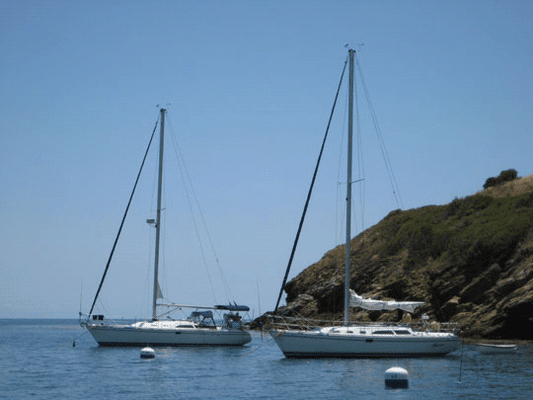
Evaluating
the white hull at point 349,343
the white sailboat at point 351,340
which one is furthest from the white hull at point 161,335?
the white hull at point 349,343

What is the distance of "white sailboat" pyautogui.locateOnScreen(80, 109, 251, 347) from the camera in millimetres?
57094

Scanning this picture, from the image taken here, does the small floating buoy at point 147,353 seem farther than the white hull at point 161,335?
No

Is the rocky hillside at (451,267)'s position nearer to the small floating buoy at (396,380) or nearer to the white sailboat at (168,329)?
the white sailboat at (168,329)

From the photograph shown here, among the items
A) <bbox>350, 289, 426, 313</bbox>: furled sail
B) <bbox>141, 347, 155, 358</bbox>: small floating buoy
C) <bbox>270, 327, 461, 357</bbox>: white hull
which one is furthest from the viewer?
<bbox>350, 289, 426, 313</bbox>: furled sail

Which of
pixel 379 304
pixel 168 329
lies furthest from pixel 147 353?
pixel 379 304

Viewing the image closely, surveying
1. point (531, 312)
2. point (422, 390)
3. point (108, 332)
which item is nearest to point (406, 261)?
point (531, 312)

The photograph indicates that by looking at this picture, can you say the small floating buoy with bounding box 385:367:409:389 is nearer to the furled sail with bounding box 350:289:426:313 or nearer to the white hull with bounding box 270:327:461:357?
the white hull with bounding box 270:327:461:357

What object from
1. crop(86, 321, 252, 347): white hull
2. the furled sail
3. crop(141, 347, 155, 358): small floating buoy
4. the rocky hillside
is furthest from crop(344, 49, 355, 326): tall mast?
the rocky hillside

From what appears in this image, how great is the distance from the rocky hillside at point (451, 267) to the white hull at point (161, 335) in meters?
16.2

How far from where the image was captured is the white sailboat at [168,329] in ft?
187

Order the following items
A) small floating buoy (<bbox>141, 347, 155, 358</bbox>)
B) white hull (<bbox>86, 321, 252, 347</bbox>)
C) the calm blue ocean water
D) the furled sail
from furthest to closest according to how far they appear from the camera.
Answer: white hull (<bbox>86, 321, 252, 347</bbox>)
the furled sail
small floating buoy (<bbox>141, 347, 155, 358</bbox>)
the calm blue ocean water

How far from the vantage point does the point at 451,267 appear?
69750mm

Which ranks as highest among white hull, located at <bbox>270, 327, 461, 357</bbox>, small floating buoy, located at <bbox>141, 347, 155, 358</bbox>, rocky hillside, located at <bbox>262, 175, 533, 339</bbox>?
rocky hillside, located at <bbox>262, 175, 533, 339</bbox>

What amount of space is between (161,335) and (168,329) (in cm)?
83
